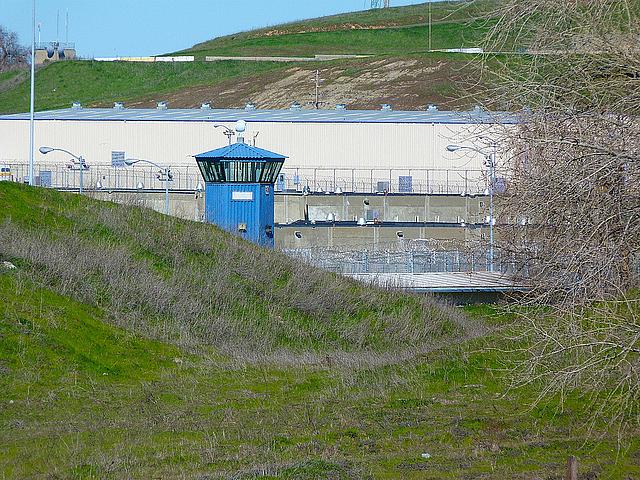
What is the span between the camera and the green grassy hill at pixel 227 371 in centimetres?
1374

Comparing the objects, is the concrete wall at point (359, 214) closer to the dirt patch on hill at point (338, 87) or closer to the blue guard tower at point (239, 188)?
the blue guard tower at point (239, 188)

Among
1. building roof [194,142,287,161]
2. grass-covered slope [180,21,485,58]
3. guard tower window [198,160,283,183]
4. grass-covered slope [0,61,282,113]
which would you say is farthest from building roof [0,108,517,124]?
grass-covered slope [180,21,485,58]

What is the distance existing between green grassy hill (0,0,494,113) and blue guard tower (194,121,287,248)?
3632 centimetres

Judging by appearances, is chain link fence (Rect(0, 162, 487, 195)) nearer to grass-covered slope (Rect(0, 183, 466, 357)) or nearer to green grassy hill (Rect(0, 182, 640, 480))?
grass-covered slope (Rect(0, 183, 466, 357))

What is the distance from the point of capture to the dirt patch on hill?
95.3 metres

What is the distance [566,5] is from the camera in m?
11.1

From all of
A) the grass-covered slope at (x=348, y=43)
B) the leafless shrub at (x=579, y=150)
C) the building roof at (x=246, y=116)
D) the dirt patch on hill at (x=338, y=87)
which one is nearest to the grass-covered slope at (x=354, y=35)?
the grass-covered slope at (x=348, y=43)

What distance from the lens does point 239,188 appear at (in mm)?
42750

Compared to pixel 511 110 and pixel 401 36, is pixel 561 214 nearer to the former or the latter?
pixel 511 110

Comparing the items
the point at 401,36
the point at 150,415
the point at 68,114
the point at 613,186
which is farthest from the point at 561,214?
the point at 401,36

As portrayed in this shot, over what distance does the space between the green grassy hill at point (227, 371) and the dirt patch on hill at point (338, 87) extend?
60042mm

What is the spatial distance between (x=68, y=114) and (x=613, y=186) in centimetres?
6687

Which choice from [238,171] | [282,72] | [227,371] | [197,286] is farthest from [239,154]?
[282,72]

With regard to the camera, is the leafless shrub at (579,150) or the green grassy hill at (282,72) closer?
the leafless shrub at (579,150)
